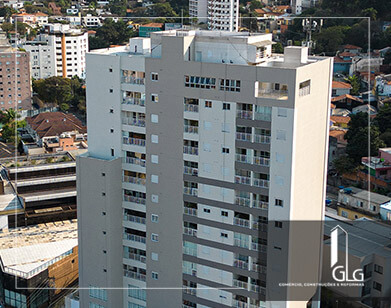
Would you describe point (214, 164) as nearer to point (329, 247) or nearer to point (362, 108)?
point (329, 247)

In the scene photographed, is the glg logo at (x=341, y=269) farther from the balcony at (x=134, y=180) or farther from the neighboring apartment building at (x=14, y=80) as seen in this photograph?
the neighboring apartment building at (x=14, y=80)

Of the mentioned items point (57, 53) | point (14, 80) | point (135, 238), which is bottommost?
point (135, 238)

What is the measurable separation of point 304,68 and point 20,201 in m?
13.7

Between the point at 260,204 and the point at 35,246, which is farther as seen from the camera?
the point at 35,246

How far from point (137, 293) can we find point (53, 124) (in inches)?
829

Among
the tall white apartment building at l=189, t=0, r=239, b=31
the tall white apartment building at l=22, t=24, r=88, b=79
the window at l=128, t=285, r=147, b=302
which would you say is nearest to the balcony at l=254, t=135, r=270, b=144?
the window at l=128, t=285, r=147, b=302

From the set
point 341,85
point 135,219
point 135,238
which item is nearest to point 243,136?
point 135,219

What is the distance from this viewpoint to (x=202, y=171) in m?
10.4

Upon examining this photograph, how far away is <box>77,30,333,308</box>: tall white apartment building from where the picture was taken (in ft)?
32.3

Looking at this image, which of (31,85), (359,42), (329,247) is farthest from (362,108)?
(31,85)

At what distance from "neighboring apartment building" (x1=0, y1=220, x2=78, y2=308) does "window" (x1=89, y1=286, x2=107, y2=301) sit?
3.97 metres

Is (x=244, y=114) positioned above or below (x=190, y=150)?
above

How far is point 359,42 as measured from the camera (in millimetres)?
43625

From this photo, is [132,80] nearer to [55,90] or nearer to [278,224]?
[278,224]
